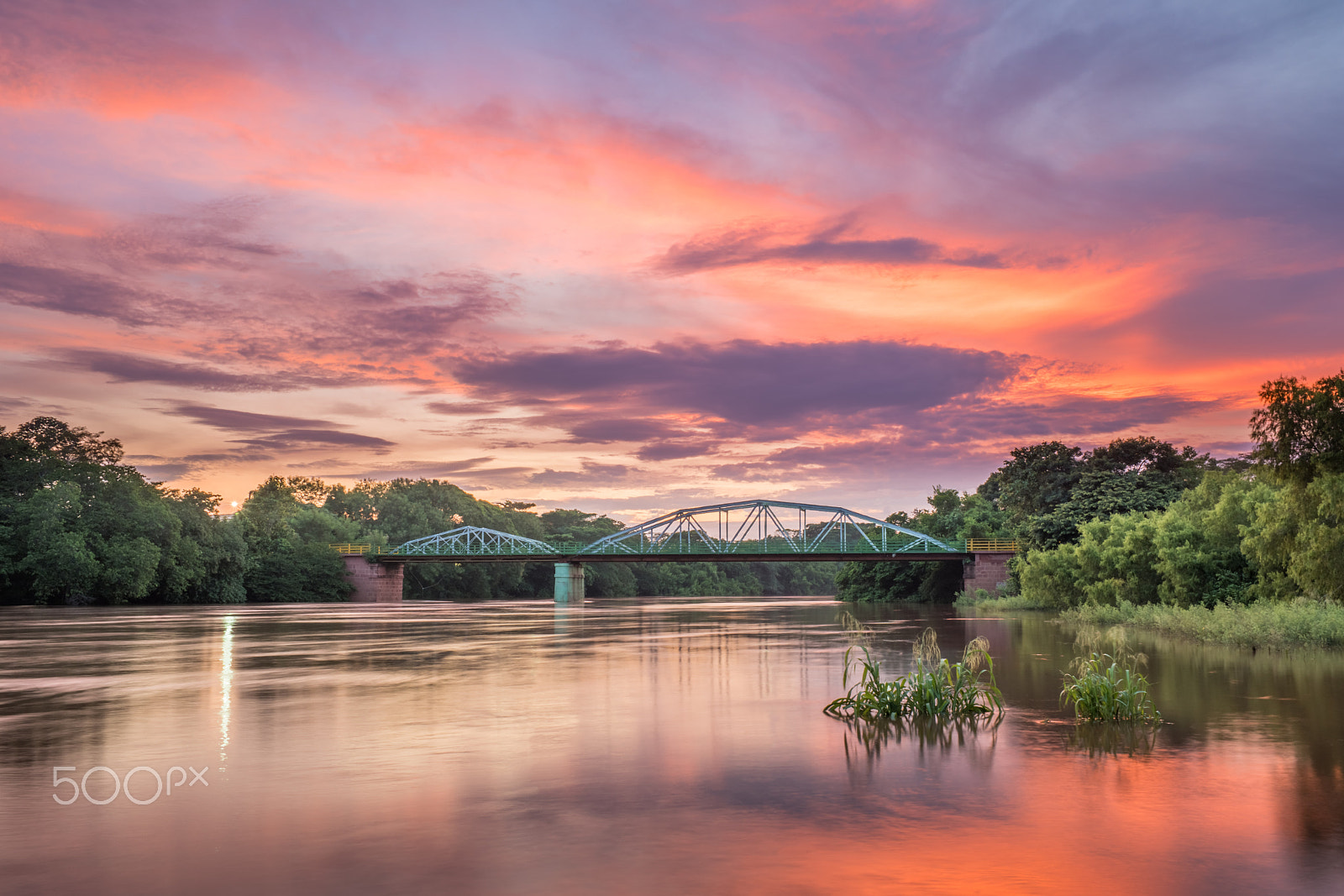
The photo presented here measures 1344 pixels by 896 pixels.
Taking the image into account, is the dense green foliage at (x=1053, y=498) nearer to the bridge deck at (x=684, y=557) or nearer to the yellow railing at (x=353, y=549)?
the bridge deck at (x=684, y=557)

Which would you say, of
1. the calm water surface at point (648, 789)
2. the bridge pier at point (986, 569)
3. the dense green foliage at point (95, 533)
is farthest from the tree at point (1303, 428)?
the dense green foliage at point (95, 533)

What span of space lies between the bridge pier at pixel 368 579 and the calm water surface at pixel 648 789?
118 metres

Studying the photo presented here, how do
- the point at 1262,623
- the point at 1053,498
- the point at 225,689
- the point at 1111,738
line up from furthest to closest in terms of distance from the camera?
the point at 1053,498
the point at 1262,623
the point at 225,689
the point at 1111,738

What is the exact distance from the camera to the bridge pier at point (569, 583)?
14612cm

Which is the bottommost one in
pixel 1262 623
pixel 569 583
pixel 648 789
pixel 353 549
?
pixel 648 789

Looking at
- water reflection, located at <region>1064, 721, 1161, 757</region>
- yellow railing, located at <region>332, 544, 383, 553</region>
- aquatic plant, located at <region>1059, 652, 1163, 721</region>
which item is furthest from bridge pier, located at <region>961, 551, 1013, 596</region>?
water reflection, located at <region>1064, 721, 1161, 757</region>

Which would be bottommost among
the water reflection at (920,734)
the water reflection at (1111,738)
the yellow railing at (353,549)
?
the water reflection at (1111,738)

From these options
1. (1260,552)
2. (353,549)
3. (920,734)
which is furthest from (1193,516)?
(353,549)

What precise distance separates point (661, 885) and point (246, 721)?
45.2 feet

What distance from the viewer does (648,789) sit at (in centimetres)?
1423

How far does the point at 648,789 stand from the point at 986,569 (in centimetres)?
10494

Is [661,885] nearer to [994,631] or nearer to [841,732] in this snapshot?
[841,732]

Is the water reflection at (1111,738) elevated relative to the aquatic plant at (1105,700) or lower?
lower

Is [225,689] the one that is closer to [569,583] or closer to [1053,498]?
[1053,498]
